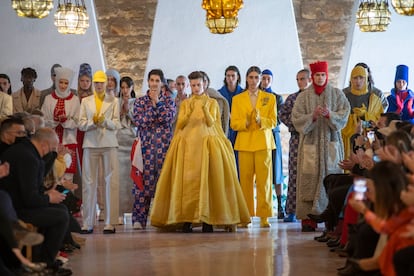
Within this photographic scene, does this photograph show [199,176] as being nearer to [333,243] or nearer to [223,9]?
[223,9]

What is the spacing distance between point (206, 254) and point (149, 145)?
9.64 ft

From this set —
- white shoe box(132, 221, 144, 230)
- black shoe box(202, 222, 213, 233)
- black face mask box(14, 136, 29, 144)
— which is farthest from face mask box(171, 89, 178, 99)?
black face mask box(14, 136, 29, 144)

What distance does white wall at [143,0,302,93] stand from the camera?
13.5 m

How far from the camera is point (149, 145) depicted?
10.8 m

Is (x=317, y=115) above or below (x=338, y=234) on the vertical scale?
above

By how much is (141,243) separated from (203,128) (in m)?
1.66

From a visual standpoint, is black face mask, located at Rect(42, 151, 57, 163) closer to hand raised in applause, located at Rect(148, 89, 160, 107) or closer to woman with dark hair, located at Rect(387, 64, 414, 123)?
hand raised in applause, located at Rect(148, 89, 160, 107)

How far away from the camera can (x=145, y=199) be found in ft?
35.4

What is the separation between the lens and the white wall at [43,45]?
1359cm

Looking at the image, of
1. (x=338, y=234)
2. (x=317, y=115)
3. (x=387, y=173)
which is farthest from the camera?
(x=317, y=115)

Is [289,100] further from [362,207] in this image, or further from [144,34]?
[362,207]

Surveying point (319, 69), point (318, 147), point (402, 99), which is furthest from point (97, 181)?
point (402, 99)

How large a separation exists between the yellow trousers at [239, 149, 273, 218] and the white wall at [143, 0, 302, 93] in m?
2.88

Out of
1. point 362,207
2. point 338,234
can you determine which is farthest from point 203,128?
point 362,207
